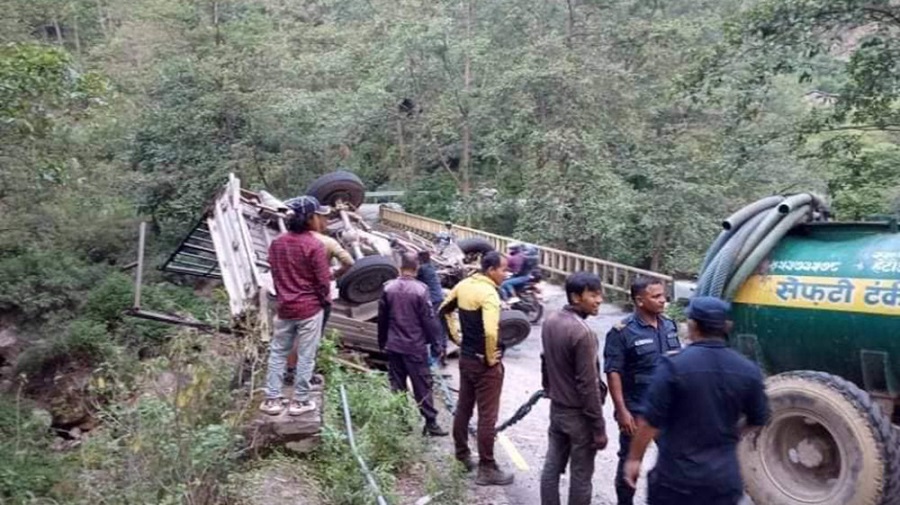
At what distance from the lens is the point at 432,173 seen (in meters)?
32.6

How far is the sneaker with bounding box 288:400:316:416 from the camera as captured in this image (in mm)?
6605

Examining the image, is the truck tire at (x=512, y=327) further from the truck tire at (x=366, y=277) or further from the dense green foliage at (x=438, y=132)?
the dense green foliage at (x=438, y=132)

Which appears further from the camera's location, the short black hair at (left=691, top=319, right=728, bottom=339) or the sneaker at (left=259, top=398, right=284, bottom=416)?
the sneaker at (left=259, top=398, right=284, bottom=416)

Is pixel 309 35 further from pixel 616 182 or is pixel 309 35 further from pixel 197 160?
pixel 616 182

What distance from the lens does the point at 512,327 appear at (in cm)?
1199

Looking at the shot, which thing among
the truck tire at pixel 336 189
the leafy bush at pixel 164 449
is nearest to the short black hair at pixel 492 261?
the leafy bush at pixel 164 449

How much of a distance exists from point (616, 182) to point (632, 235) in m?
1.42

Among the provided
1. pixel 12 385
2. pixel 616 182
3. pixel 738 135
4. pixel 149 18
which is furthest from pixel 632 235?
pixel 149 18

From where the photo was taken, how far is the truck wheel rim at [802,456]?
5.41 metres

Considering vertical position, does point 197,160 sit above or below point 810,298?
below

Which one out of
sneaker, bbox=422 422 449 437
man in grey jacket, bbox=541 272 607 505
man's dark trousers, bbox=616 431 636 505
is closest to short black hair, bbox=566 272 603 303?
man in grey jacket, bbox=541 272 607 505

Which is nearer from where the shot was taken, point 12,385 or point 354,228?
point 354,228

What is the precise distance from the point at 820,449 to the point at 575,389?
1.67 meters

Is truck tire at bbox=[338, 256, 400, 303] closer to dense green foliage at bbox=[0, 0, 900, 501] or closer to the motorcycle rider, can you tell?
the motorcycle rider
